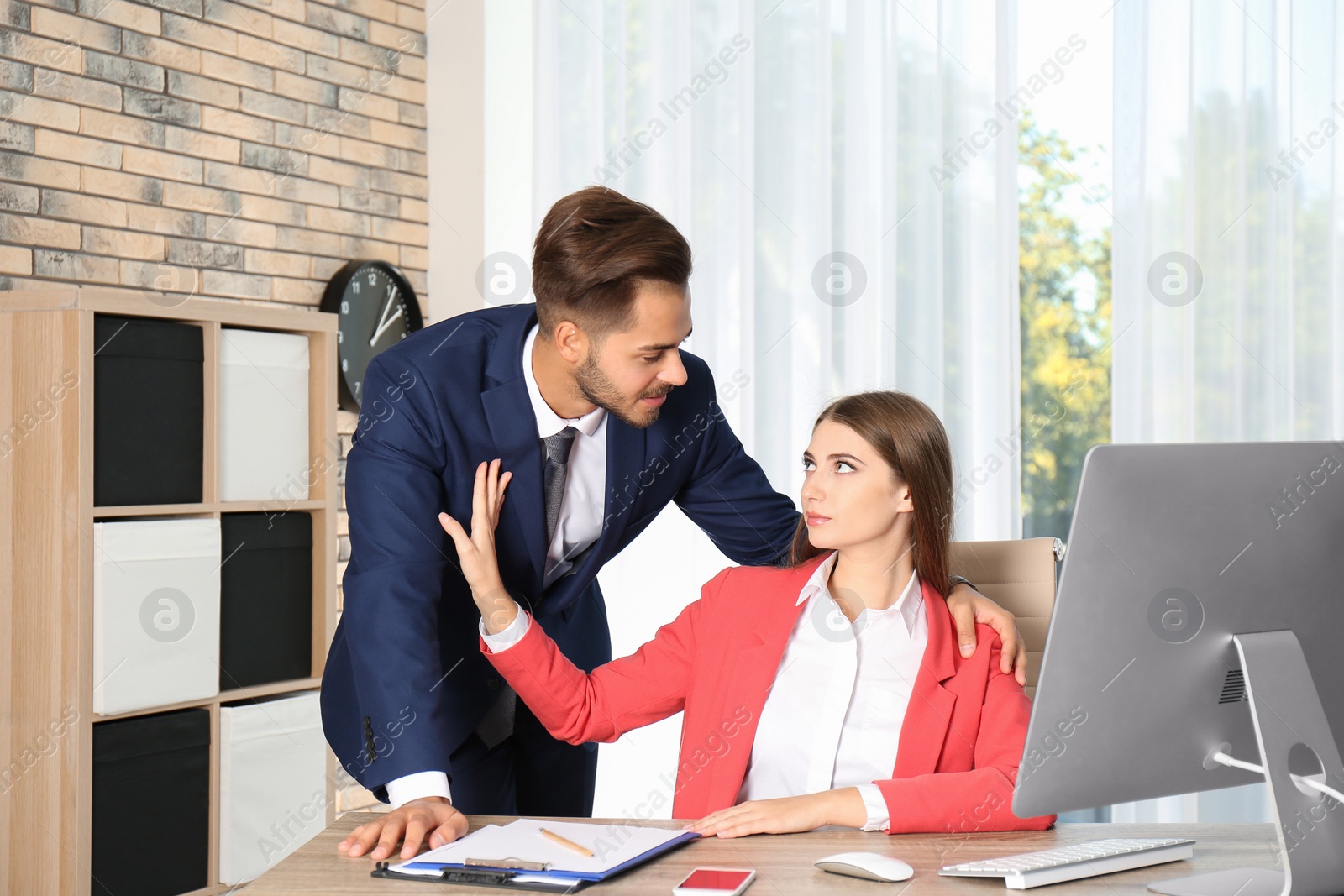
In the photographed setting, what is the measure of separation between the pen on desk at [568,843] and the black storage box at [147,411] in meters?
1.56

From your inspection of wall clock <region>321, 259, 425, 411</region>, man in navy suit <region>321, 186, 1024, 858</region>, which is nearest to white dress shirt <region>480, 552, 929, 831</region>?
man in navy suit <region>321, 186, 1024, 858</region>

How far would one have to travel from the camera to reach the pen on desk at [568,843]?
125cm

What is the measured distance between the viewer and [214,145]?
10.3 ft

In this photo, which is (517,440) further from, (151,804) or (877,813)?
(151,804)

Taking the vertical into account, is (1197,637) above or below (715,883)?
above

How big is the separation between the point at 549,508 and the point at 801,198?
170 centimetres

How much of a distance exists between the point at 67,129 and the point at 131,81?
0.24 m

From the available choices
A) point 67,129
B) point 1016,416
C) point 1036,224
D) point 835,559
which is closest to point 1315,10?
point 1036,224

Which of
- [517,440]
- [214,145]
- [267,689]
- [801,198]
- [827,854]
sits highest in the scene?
[214,145]

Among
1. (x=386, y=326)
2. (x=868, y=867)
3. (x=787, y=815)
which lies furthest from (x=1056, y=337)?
(x=868, y=867)

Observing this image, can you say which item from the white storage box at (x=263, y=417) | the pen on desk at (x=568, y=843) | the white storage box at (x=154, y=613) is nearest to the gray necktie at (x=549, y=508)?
the pen on desk at (x=568, y=843)

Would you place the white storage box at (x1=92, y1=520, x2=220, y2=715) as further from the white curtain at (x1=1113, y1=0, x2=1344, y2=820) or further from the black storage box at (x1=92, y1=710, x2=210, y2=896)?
the white curtain at (x1=1113, y1=0, x2=1344, y2=820)

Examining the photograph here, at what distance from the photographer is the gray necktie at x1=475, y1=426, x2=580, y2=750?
6.03ft

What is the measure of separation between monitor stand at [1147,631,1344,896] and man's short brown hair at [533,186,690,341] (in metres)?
0.92
